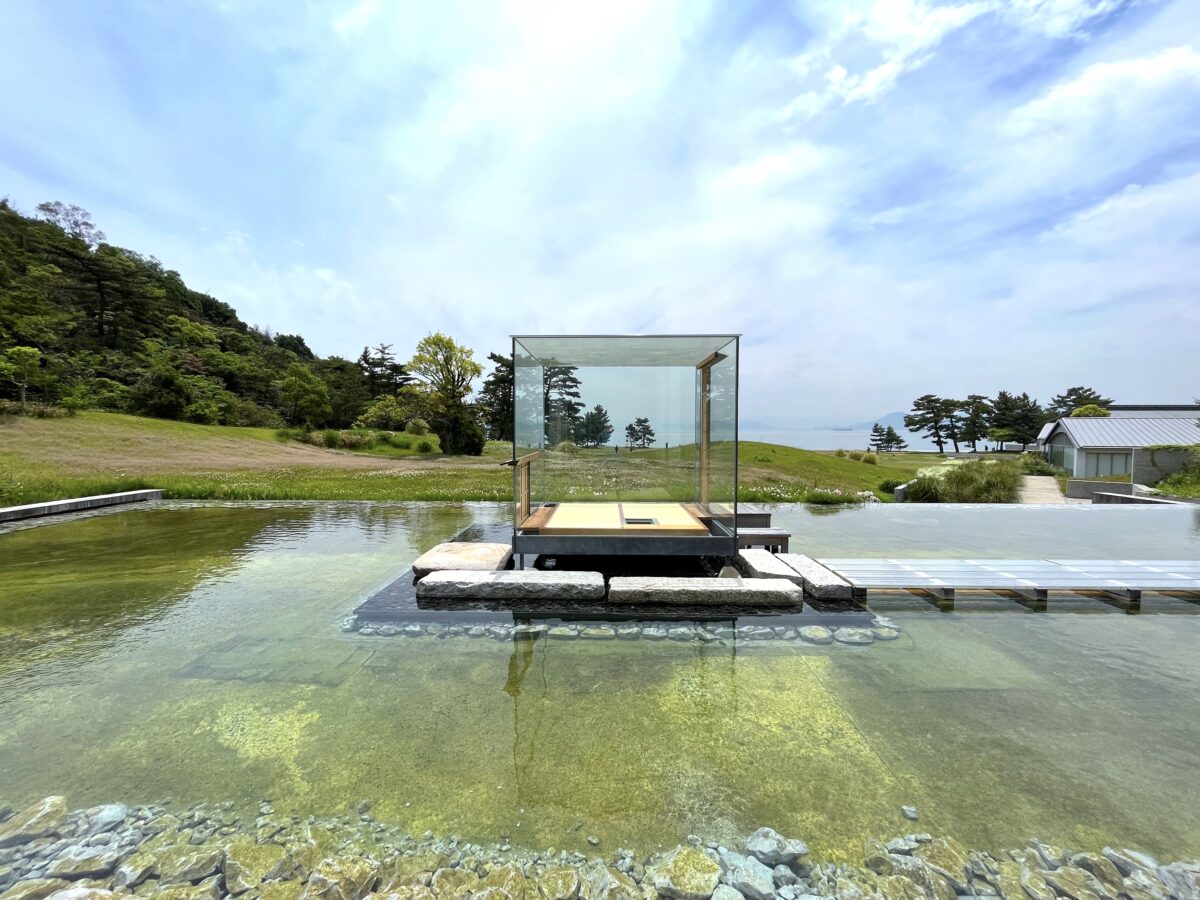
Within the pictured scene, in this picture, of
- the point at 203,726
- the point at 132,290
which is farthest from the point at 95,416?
the point at 203,726

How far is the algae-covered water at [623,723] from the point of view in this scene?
1991 millimetres

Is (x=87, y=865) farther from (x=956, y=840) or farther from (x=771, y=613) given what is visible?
(x=771, y=613)

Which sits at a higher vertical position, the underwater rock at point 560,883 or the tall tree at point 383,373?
the tall tree at point 383,373

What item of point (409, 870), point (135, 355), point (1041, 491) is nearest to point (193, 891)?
point (409, 870)

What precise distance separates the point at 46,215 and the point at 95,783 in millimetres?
76374

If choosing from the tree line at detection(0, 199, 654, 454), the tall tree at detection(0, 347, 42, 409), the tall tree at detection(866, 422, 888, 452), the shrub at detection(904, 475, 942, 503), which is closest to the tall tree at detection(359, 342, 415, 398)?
the tree line at detection(0, 199, 654, 454)

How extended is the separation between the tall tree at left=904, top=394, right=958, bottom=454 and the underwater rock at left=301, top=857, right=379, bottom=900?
2227 inches

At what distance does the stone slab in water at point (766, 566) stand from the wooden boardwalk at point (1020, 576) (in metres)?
0.45

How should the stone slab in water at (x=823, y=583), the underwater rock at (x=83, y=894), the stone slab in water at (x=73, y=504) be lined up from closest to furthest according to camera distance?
the underwater rock at (x=83, y=894) → the stone slab in water at (x=823, y=583) → the stone slab in water at (x=73, y=504)

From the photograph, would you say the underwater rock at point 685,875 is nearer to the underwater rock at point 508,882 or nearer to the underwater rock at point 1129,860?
the underwater rock at point 508,882

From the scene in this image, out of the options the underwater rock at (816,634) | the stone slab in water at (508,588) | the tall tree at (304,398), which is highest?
the tall tree at (304,398)

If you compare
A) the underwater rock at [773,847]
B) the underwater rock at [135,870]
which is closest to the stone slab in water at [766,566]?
the underwater rock at [773,847]

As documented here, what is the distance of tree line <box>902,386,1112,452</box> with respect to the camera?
44500 mm

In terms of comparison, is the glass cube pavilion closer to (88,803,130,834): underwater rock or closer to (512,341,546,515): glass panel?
(512,341,546,515): glass panel
